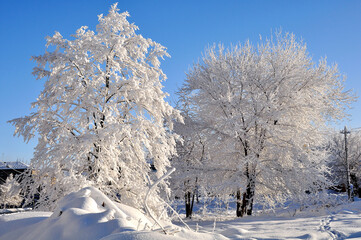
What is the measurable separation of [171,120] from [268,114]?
447 cm

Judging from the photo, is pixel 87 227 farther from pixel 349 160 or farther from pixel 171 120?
pixel 349 160

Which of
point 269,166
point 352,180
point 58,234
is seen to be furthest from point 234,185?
point 352,180

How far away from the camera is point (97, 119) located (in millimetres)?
8000

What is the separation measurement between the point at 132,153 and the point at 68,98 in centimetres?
241

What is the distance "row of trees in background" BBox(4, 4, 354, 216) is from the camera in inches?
307

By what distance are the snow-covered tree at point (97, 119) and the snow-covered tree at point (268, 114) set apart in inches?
165

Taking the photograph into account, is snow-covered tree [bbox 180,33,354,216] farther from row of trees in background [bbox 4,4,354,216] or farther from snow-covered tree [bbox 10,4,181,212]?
snow-covered tree [bbox 10,4,181,212]

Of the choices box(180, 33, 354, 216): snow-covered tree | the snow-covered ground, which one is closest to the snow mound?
the snow-covered ground

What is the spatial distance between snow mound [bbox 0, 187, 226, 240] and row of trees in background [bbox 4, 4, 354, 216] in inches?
36.5

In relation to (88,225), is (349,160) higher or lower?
higher

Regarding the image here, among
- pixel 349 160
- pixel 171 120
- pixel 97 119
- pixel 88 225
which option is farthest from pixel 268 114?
pixel 349 160

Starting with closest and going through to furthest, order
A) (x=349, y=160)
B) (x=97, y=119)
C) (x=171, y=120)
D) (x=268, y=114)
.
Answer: (x=97, y=119) < (x=171, y=120) < (x=268, y=114) < (x=349, y=160)

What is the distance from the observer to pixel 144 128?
8.28 meters

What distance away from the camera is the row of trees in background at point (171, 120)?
25.6 feet
